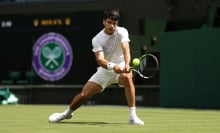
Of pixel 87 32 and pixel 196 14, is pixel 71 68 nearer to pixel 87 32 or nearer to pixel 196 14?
pixel 87 32

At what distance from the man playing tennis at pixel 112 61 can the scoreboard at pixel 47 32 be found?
16.8m

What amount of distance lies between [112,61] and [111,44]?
0.85 ft

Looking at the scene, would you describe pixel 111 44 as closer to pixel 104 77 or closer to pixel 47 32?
pixel 104 77

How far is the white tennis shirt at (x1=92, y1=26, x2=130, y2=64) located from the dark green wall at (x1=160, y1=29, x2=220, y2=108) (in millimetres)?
11049

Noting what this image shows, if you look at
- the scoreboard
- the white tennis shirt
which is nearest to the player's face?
the white tennis shirt

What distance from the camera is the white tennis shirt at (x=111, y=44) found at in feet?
33.1

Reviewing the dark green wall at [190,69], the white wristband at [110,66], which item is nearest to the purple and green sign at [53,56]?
the dark green wall at [190,69]

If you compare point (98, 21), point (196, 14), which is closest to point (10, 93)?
point (98, 21)

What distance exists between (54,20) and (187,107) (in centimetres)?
889

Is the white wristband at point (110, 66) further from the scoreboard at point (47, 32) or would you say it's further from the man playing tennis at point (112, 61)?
the scoreboard at point (47, 32)

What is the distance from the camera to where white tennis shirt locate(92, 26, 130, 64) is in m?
10.1

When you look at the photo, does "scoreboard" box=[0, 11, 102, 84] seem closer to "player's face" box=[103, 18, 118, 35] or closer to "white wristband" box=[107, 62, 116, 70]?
"player's face" box=[103, 18, 118, 35]

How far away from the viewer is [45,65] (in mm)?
27969

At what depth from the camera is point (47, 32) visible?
2814 centimetres
